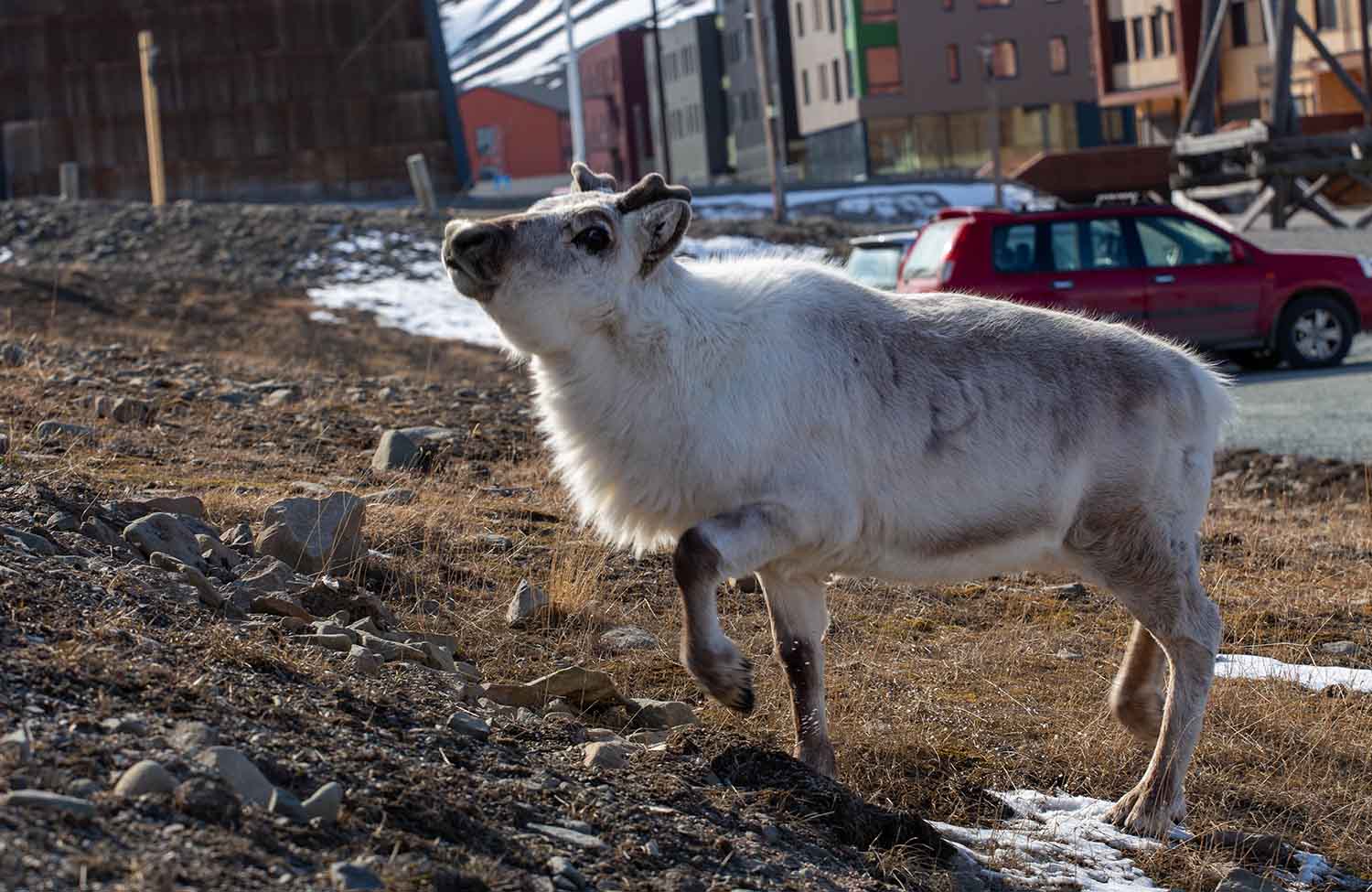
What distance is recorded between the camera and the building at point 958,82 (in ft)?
218

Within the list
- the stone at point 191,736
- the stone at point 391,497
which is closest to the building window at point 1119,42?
the stone at point 391,497

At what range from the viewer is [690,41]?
8712cm

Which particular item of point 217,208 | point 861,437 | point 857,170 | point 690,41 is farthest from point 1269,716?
point 690,41

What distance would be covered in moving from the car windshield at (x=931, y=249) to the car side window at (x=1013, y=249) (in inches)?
16.8

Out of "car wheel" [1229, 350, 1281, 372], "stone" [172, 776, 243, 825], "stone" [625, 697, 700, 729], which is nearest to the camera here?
"stone" [172, 776, 243, 825]

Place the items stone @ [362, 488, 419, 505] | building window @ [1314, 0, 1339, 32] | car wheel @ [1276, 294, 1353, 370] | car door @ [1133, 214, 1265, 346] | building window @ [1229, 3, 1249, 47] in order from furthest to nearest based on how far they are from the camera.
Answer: building window @ [1229, 3, 1249, 47], building window @ [1314, 0, 1339, 32], car wheel @ [1276, 294, 1353, 370], car door @ [1133, 214, 1265, 346], stone @ [362, 488, 419, 505]

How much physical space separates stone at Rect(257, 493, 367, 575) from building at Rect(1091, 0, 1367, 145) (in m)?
29.8

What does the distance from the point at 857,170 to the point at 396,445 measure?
58778 millimetres

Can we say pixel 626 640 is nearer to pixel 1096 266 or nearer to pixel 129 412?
pixel 129 412

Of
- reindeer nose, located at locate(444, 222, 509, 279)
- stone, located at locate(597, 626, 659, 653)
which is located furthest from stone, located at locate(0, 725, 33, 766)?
stone, located at locate(597, 626, 659, 653)

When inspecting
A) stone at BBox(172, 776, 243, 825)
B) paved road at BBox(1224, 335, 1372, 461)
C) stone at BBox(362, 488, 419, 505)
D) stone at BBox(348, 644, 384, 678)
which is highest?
stone at BBox(362, 488, 419, 505)

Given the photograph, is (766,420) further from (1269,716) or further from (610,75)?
(610,75)

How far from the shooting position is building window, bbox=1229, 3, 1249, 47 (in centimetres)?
4444

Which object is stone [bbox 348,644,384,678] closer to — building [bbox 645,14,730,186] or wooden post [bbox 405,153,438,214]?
wooden post [bbox 405,153,438,214]
